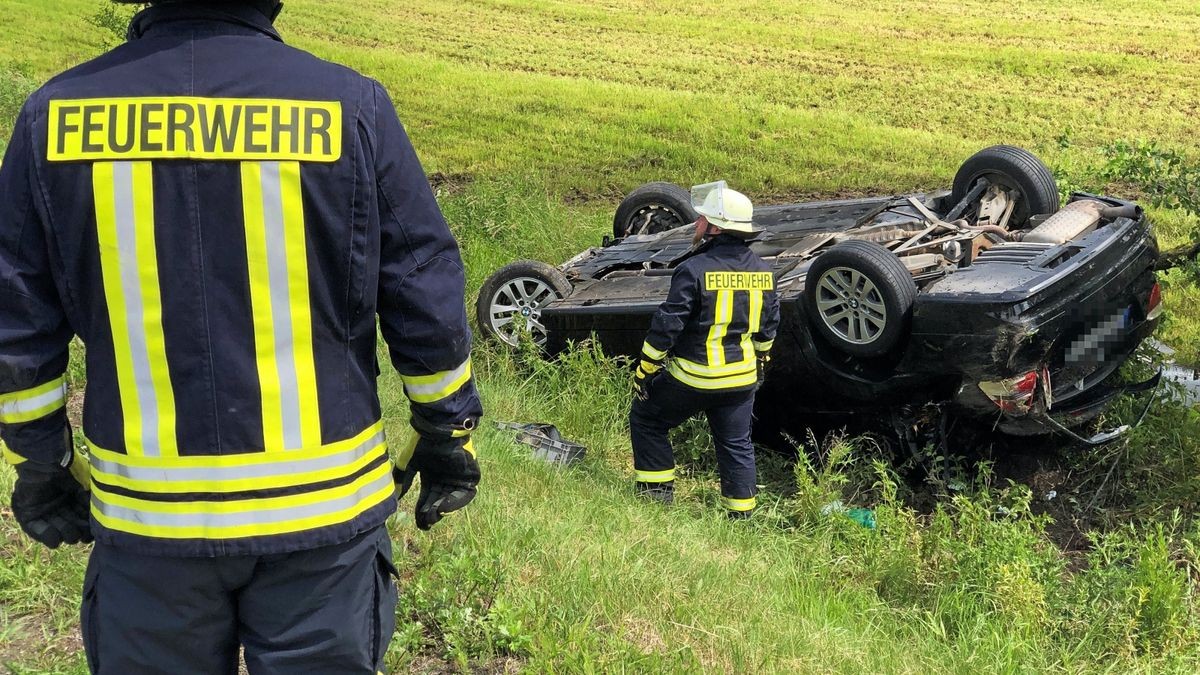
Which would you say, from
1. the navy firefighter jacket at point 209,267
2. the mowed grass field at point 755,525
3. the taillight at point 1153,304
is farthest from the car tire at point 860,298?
the navy firefighter jacket at point 209,267

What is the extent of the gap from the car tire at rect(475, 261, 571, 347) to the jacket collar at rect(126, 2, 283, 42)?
13.6 feet

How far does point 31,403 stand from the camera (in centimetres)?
175

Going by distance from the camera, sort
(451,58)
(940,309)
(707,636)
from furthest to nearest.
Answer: (451,58) → (940,309) → (707,636)

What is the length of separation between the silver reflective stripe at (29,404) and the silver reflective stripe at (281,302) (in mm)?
422

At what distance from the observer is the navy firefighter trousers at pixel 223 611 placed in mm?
1695

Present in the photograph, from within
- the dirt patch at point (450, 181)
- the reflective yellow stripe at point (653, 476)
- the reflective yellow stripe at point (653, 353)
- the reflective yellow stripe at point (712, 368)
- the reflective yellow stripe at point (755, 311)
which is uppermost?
the reflective yellow stripe at point (755, 311)

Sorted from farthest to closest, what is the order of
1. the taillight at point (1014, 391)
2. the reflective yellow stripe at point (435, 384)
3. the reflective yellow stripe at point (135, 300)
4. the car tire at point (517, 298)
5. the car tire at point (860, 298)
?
the car tire at point (517, 298) → the car tire at point (860, 298) → the taillight at point (1014, 391) → the reflective yellow stripe at point (435, 384) → the reflective yellow stripe at point (135, 300)

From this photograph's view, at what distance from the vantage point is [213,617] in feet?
5.69

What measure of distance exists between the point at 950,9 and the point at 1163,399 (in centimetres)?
1671

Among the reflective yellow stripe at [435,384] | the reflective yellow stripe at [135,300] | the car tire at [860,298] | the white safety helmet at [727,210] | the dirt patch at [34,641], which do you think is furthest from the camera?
the white safety helmet at [727,210]

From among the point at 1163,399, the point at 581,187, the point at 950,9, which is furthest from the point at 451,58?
the point at 1163,399

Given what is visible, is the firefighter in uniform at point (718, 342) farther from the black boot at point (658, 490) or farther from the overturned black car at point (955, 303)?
the overturned black car at point (955, 303)

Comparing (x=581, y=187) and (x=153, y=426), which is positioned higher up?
(x=153, y=426)

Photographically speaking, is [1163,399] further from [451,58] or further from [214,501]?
[451,58]
